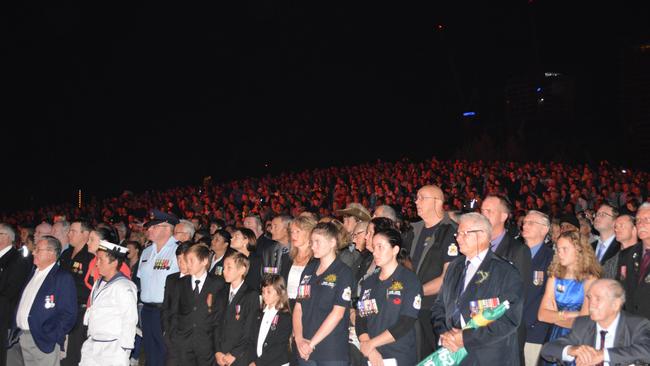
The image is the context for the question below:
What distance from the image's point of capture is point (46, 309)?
661 cm

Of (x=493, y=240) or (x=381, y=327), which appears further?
(x=493, y=240)

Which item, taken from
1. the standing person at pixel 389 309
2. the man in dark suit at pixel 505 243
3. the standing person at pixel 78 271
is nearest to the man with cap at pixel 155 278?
the standing person at pixel 78 271

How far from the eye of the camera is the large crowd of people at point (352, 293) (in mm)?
4559

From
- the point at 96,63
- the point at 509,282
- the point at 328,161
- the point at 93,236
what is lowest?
the point at 509,282

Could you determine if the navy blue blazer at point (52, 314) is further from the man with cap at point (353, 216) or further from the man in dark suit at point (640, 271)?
the man in dark suit at point (640, 271)

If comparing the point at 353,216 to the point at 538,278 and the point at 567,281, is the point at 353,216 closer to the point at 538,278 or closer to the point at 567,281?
the point at 538,278

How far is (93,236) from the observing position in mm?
7086

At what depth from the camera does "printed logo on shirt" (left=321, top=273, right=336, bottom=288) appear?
213 inches

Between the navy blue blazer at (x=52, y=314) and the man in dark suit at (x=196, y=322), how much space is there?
107cm

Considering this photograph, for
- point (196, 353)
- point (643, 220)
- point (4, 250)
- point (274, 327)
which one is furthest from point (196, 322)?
point (643, 220)

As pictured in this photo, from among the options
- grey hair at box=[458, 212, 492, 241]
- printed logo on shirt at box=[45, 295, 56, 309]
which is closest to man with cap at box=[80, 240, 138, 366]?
printed logo on shirt at box=[45, 295, 56, 309]

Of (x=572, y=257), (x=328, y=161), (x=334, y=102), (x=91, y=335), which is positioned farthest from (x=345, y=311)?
(x=334, y=102)

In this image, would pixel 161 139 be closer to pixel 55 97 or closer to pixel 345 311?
pixel 55 97

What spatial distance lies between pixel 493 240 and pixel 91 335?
3579 mm
